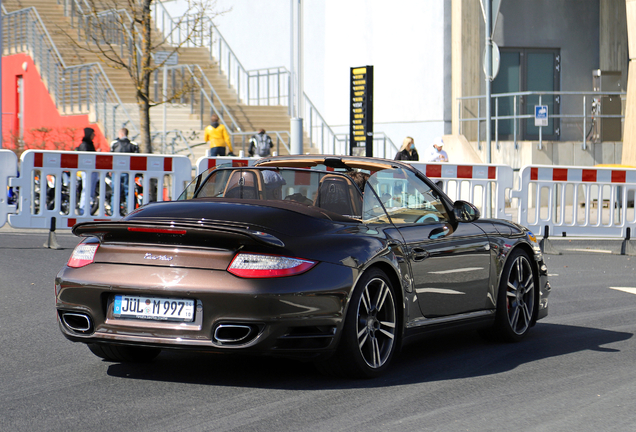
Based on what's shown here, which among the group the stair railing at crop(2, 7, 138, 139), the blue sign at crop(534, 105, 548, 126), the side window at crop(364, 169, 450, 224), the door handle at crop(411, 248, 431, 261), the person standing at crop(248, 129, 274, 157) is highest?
the stair railing at crop(2, 7, 138, 139)

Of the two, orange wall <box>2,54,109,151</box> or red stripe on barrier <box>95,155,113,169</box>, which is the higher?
orange wall <box>2,54,109,151</box>

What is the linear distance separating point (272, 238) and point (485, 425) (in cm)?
143

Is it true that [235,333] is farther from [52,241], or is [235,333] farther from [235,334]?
[52,241]

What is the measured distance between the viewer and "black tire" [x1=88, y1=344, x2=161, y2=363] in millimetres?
6160

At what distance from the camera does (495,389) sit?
573 cm

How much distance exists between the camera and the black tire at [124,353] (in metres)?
6.16

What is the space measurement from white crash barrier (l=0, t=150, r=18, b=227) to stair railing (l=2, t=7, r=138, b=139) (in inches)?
477

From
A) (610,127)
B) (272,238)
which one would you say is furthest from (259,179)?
(610,127)

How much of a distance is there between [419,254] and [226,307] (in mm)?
1530

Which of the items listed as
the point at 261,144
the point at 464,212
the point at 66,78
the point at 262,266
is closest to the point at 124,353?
the point at 262,266

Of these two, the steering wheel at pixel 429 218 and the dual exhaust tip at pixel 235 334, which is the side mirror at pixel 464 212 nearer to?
the steering wheel at pixel 429 218

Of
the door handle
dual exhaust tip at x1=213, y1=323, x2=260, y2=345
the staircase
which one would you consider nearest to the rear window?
the door handle

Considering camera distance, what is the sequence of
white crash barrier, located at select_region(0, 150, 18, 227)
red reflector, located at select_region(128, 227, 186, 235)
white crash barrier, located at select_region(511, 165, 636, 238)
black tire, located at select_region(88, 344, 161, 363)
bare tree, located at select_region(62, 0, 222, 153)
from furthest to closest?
bare tree, located at select_region(62, 0, 222, 153) → white crash barrier, located at select_region(511, 165, 636, 238) → white crash barrier, located at select_region(0, 150, 18, 227) → black tire, located at select_region(88, 344, 161, 363) → red reflector, located at select_region(128, 227, 186, 235)

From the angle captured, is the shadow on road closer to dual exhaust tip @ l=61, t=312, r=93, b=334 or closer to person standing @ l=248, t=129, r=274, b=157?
dual exhaust tip @ l=61, t=312, r=93, b=334
